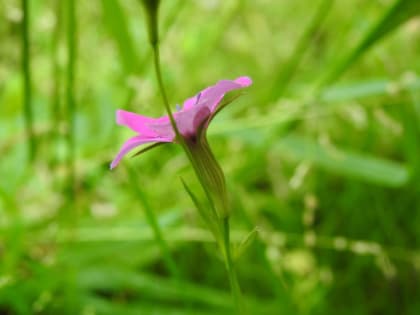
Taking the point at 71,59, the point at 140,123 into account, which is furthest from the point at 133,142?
the point at 71,59

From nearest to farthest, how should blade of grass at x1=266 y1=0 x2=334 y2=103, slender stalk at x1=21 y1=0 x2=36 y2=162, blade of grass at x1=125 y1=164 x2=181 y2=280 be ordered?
blade of grass at x1=125 y1=164 x2=181 y2=280, slender stalk at x1=21 y1=0 x2=36 y2=162, blade of grass at x1=266 y1=0 x2=334 y2=103

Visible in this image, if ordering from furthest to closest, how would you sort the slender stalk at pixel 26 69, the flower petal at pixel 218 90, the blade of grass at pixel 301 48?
the blade of grass at pixel 301 48 < the slender stalk at pixel 26 69 < the flower petal at pixel 218 90

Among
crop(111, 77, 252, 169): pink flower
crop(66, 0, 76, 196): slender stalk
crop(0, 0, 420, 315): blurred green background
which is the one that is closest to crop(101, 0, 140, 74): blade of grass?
crop(0, 0, 420, 315): blurred green background

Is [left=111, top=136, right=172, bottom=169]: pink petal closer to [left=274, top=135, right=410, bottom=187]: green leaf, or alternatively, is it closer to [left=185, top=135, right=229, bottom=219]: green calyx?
[left=185, top=135, right=229, bottom=219]: green calyx

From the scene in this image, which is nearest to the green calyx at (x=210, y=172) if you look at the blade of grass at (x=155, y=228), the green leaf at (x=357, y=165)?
the blade of grass at (x=155, y=228)

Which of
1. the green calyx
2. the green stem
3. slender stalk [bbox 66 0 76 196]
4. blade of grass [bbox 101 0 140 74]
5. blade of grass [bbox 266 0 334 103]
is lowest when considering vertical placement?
the green stem

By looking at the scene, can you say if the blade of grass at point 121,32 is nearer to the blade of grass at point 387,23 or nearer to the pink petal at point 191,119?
the blade of grass at point 387,23

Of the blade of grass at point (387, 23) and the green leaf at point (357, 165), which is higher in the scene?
the blade of grass at point (387, 23)

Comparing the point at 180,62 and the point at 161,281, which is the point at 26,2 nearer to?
the point at 161,281

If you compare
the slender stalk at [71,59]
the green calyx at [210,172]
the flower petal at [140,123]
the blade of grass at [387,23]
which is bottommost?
the green calyx at [210,172]
